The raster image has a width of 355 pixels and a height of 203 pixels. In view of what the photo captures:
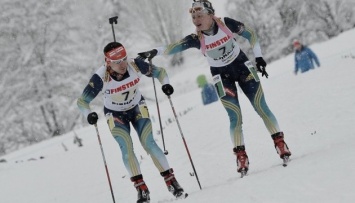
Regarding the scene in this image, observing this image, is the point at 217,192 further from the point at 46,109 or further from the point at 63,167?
the point at 46,109

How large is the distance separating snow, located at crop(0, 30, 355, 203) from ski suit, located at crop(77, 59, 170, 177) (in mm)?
861

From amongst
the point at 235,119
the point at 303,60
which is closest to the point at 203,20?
the point at 235,119

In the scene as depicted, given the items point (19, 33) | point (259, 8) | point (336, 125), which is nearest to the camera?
point (336, 125)

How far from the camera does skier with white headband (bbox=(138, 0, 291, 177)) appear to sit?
247 inches

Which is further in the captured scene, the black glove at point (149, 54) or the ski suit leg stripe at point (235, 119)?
the black glove at point (149, 54)

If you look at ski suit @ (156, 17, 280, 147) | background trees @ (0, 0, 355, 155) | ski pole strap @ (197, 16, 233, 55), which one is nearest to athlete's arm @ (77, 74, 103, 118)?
ski suit @ (156, 17, 280, 147)

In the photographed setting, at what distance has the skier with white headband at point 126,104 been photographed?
6219 mm

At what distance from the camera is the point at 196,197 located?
5551mm

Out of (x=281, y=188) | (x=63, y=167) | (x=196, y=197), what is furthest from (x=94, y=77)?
(x=63, y=167)

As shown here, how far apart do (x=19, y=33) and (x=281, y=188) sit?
26331 mm

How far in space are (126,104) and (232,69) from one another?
5.16 ft

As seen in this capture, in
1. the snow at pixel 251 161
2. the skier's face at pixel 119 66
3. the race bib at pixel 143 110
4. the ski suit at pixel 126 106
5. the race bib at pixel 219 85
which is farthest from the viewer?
the race bib at pixel 143 110

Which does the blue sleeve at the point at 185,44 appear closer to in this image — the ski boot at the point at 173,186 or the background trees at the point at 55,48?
the ski boot at the point at 173,186

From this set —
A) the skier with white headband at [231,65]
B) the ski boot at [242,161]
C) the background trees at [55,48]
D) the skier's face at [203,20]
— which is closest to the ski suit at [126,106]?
the skier with white headband at [231,65]
